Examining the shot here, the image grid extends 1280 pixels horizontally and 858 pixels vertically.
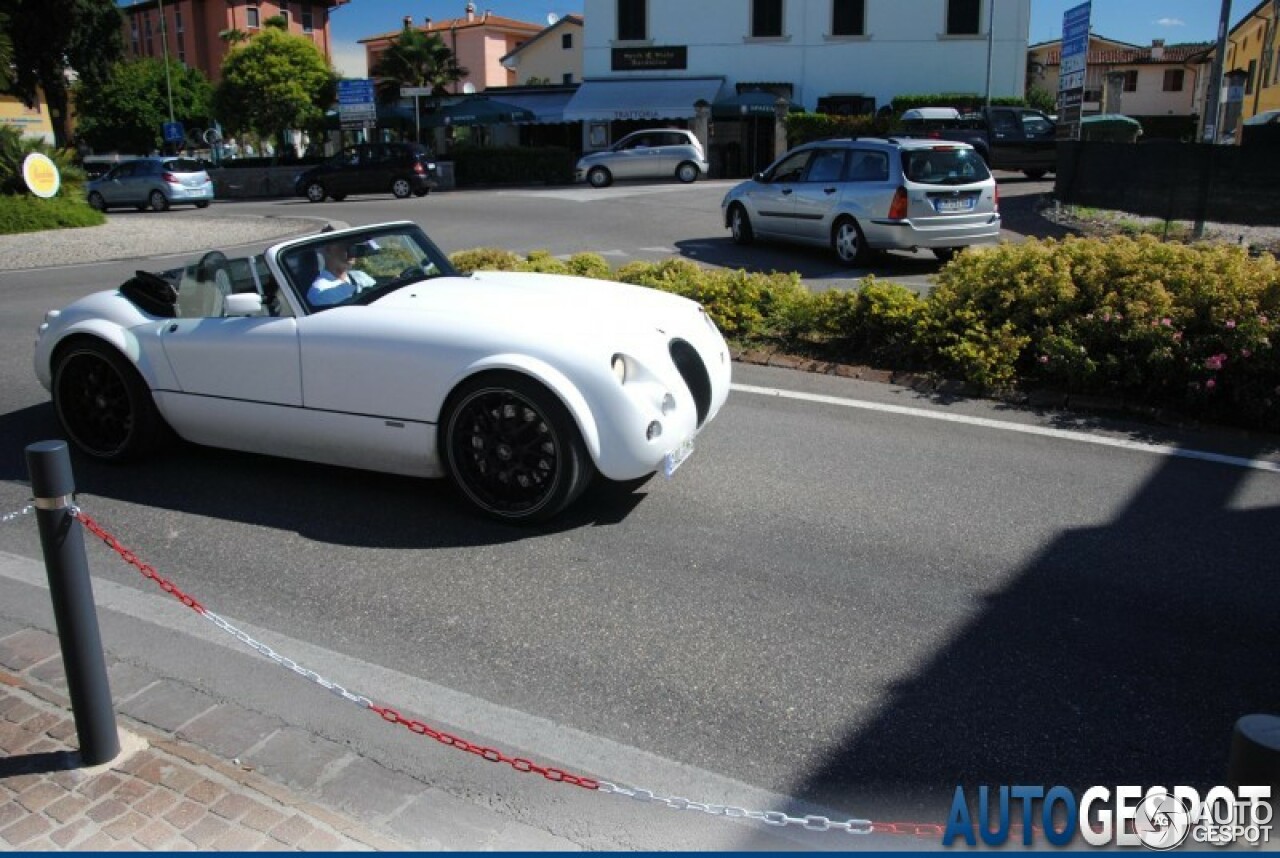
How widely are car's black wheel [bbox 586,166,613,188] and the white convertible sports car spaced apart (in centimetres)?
2646

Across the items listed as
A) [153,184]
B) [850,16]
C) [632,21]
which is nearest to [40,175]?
[153,184]

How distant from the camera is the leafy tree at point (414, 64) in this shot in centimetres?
5538

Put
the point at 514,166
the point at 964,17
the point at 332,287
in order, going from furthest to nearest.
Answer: the point at 964,17
the point at 514,166
the point at 332,287

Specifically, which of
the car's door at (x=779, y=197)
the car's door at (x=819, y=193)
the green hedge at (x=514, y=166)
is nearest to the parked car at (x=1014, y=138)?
the car's door at (x=779, y=197)

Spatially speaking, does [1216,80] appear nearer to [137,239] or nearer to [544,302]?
[544,302]

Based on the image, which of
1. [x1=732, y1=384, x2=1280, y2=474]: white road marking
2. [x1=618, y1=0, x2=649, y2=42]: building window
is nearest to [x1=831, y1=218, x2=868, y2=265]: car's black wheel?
[x1=732, y1=384, x2=1280, y2=474]: white road marking

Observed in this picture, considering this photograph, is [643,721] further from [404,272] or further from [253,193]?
[253,193]

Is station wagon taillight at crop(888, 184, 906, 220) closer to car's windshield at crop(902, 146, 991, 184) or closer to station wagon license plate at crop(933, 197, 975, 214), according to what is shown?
car's windshield at crop(902, 146, 991, 184)

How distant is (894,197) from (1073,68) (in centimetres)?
894

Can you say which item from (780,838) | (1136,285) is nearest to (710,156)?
(1136,285)

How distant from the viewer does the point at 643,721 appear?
3.65m

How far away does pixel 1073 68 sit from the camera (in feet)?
65.4

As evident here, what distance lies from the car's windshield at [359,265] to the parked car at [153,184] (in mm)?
28885

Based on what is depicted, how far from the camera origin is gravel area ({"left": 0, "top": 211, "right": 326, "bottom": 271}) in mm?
18344
